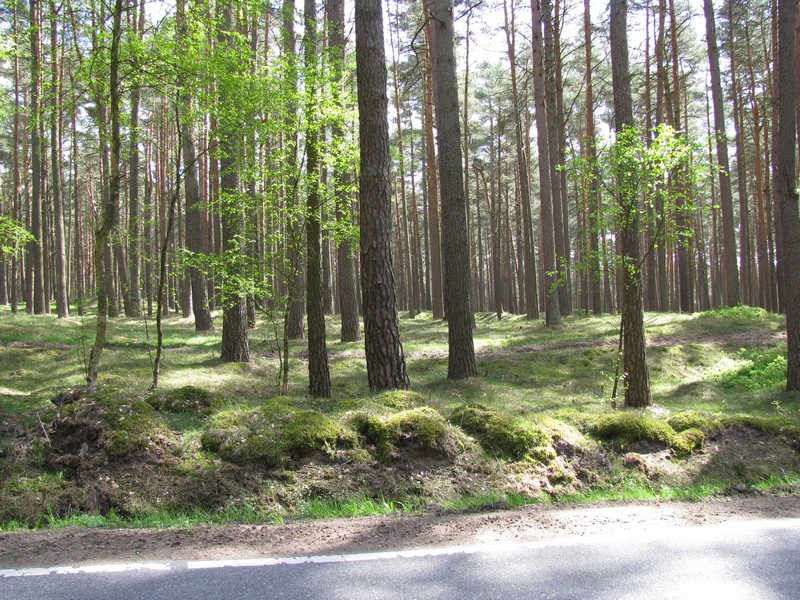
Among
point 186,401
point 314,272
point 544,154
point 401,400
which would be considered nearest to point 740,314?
point 544,154

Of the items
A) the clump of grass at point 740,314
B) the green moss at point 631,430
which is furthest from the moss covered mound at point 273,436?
the clump of grass at point 740,314

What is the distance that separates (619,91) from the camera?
9.98 m

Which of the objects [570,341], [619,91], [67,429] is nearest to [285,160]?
[67,429]

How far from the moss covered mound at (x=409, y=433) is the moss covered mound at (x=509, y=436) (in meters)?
0.43

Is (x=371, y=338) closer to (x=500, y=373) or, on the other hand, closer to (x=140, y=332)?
(x=500, y=373)

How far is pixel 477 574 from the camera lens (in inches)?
133

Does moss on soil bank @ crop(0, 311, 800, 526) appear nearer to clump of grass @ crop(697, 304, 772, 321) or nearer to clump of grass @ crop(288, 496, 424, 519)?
clump of grass @ crop(288, 496, 424, 519)

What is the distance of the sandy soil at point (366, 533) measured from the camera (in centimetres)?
379

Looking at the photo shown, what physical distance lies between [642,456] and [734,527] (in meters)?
2.12

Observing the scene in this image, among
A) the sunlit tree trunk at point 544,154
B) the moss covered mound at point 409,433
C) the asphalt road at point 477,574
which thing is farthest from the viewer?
the sunlit tree trunk at point 544,154

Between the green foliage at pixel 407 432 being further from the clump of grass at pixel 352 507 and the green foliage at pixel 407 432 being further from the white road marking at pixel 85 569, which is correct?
the white road marking at pixel 85 569

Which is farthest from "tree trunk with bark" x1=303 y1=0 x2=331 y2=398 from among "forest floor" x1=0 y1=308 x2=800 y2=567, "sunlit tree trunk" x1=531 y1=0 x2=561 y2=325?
"sunlit tree trunk" x1=531 y1=0 x2=561 y2=325

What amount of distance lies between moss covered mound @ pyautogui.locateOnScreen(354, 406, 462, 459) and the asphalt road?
2117 mm

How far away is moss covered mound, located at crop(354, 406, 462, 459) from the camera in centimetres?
593
